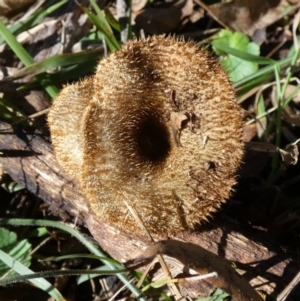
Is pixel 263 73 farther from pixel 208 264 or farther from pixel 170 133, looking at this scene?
pixel 208 264

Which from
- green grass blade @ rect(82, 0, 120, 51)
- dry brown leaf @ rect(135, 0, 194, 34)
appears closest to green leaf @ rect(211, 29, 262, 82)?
dry brown leaf @ rect(135, 0, 194, 34)

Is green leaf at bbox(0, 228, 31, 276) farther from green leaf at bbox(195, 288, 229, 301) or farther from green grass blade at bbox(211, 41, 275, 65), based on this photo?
green grass blade at bbox(211, 41, 275, 65)

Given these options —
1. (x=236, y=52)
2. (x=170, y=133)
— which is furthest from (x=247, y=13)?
(x=170, y=133)

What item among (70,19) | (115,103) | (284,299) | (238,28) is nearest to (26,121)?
(70,19)

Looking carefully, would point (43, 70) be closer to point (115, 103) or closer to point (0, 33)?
point (0, 33)

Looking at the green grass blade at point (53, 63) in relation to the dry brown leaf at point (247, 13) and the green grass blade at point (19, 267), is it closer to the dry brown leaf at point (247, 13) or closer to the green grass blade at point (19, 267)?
the dry brown leaf at point (247, 13)

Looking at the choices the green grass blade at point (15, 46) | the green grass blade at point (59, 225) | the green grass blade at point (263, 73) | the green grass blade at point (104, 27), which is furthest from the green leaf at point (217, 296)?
the green grass blade at point (15, 46)
